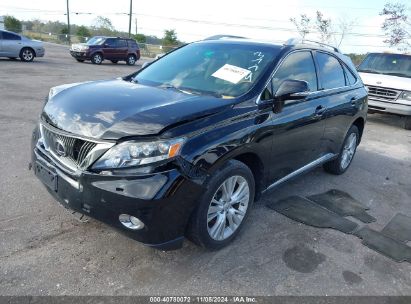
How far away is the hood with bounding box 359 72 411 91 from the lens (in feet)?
31.1

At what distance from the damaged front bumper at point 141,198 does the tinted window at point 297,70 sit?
1.56 metres

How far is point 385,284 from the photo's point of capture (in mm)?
3174

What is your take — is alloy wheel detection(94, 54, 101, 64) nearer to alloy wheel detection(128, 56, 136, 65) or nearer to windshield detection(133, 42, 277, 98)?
alloy wheel detection(128, 56, 136, 65)

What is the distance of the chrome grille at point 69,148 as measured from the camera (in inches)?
110

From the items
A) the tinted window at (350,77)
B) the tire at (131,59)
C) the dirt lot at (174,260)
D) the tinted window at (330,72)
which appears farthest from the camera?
the tire at (131,59)

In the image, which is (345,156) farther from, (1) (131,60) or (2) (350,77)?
(1) (131,60)

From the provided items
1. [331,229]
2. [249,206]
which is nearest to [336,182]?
[331,229]

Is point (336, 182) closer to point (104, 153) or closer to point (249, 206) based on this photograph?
point (249, 206)

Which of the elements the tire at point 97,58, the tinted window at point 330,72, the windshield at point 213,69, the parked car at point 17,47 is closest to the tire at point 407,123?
the tinted window at point 330,72

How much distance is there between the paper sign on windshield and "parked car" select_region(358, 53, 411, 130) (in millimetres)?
7172

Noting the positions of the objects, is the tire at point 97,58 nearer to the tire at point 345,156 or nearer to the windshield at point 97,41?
the windshield at point 97,41

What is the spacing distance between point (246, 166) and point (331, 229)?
4.41ft

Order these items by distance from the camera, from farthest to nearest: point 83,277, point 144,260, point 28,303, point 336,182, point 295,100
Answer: point 336,182 → point 295,100 → point 144,260 → point 83,277 → point 28,303

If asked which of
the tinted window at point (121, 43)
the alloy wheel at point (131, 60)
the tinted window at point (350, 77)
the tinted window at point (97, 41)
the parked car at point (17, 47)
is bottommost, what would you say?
the alloy wheel at point (131, 60)
